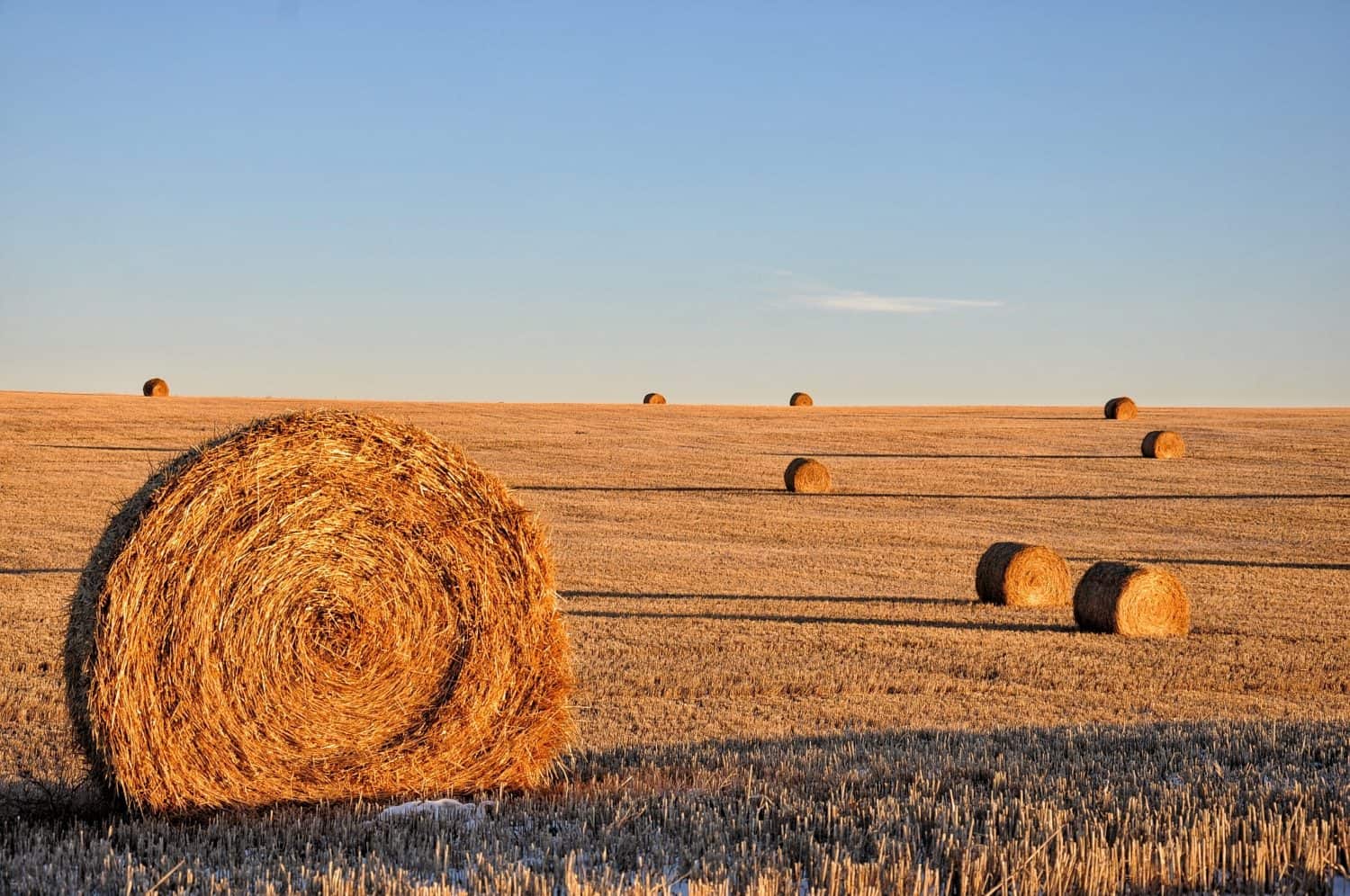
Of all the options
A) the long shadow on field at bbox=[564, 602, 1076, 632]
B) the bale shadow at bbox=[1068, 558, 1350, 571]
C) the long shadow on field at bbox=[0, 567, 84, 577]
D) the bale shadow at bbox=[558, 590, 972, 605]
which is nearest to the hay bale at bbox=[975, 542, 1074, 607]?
the bale shadow at bbox=[558, 590, 972, 605]

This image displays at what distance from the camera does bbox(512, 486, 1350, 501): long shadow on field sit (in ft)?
94.7

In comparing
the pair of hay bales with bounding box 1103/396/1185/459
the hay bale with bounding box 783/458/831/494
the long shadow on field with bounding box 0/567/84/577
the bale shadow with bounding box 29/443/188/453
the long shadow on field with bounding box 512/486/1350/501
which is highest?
the pair of hay bales with bounding box 1103/396/1185/459

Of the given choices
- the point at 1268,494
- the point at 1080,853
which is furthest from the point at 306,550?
the point at 1268,494

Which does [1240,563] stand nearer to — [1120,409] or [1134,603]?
[1134,603]

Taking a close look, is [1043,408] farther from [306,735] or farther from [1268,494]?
[306,735]

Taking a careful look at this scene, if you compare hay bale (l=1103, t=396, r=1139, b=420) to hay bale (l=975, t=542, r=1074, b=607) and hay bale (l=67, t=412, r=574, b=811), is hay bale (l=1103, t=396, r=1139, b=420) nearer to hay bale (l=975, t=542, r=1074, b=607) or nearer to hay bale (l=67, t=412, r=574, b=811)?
hay bale (l=975, t=542, r=1074, b=607)

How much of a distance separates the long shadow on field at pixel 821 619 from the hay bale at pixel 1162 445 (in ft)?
70.1

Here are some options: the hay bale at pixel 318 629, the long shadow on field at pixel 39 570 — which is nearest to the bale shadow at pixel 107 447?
the long shadow on field at pixel 39 570

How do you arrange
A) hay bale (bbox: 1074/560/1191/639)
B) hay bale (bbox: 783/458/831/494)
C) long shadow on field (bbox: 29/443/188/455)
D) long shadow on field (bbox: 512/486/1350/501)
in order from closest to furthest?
hay bale (bbox: 1074/560/1191/639), long shadow on field (bbox: 512/486/1350/501), hay bale (bbox: 783/458/831/494), long shadow on field (bbox: 29/443/188/455)

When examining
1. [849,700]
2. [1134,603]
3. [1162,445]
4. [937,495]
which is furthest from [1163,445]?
[849,700]

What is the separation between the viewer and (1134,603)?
15.6m

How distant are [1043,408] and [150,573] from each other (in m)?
53.9

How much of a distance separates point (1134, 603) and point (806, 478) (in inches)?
561

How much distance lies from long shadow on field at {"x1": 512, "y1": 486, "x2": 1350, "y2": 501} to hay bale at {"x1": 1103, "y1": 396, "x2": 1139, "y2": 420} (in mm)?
18929
